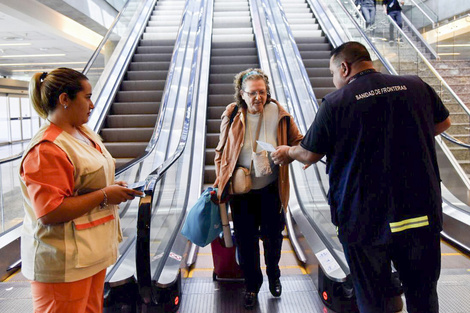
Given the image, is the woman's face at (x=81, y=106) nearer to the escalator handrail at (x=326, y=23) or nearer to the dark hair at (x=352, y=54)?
the dark hair at (x=352, y=54)

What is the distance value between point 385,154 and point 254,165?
104cm

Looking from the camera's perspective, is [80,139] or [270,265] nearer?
[80,139]

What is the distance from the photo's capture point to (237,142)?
2656 millimetres

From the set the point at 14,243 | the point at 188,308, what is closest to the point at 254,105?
the point at 188,308

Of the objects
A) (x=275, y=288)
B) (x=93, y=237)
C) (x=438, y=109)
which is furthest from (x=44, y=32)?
(x=438, y=109)

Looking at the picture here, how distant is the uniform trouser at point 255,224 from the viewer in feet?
8.95

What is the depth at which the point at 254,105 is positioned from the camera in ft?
8.72

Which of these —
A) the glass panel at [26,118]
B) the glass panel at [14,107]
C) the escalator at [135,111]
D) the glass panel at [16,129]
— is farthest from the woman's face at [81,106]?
the glass panel at [26,118]

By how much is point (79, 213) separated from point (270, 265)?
174cm

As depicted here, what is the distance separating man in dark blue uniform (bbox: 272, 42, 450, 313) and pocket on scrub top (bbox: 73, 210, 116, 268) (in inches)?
41.7

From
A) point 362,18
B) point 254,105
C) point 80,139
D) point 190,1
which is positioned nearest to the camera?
point 80,139

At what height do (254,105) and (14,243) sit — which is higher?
(254,105)

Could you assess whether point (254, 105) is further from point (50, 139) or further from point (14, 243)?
point (14, 243)

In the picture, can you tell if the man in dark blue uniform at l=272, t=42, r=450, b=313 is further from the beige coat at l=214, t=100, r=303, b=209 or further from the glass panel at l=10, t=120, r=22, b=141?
the glass panel at l=10, t=120, r=22, b=141
